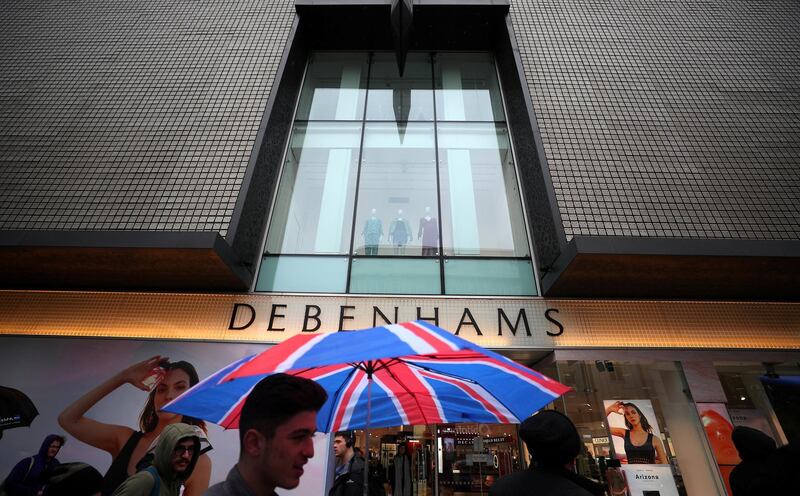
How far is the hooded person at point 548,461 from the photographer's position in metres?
2.03

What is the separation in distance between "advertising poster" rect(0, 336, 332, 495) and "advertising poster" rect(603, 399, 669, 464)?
162 inches

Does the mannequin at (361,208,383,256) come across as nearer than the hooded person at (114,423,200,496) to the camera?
No

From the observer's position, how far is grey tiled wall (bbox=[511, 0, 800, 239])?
6.19 m

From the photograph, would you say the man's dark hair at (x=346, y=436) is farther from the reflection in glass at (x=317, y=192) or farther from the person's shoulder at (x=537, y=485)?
the person's shoulder at (x=537, y=485)

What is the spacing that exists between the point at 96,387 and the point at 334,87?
308 inches

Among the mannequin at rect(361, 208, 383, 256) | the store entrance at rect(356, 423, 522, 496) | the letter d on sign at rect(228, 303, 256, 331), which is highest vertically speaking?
the mannequin at rect(361, 208, 383, 256)

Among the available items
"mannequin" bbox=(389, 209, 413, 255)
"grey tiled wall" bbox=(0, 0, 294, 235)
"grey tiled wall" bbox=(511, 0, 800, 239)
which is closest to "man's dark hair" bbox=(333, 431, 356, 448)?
"mannequin" bbox=(389, 209, 413, 255)

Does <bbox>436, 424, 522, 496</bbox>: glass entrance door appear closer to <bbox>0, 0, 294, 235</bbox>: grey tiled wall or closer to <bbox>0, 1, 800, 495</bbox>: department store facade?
<bbox>0, 1, 800, 495</bbox>: department store facade

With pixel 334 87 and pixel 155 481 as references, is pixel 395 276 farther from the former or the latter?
pixel 334 87

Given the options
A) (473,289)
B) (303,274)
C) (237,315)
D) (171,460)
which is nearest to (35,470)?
(237,315)

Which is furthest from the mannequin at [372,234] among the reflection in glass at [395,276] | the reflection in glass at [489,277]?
the reflection in glass at [489,277]

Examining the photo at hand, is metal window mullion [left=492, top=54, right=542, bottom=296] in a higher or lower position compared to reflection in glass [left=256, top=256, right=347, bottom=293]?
higher

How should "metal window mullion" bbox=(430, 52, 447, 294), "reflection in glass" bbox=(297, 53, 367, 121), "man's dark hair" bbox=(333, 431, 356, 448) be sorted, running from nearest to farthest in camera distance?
"man's dark hair" bbox=(333, 431, 356, 448)
"metal window mullion" bbox=(430, 52, 447, 294)
"reflection in glass" bbox=(297, 53, 367, 121)

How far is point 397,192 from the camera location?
7.92 meters
